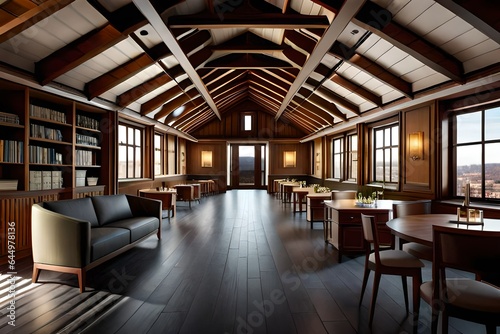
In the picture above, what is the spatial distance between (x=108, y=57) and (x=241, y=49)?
2484 millimetres

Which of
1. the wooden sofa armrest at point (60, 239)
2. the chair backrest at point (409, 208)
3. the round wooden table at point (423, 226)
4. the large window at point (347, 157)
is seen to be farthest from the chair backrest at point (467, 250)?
the large window at point (347, 157)

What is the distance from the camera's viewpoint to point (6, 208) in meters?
3.62

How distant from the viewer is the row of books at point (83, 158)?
5.09 metres

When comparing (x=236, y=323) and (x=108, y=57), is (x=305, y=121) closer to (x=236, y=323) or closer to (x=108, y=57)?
(x=108, y=57)

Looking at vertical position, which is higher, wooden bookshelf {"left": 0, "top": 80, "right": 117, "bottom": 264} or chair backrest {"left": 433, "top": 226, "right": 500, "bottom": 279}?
wooden bookshelf {"left": 0, "top": 80, "right": 117, "bottom": 264}

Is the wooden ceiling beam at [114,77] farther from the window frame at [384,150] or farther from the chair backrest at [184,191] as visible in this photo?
the window frame at [384,150]

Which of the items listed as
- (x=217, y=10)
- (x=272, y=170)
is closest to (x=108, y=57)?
(x=217, y=10)

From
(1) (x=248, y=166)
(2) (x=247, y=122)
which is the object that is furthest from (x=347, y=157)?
(1) (x=248, y=166)

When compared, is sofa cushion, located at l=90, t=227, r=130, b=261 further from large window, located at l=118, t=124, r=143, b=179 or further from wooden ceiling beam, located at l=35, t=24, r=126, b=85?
large window, located at l=118, t=124, r=143, b=179

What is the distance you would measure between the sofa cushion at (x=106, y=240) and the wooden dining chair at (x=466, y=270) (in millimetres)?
3081

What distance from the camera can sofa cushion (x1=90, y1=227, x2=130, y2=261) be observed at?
3.00m

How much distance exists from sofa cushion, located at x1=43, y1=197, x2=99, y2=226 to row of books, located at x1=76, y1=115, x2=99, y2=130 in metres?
2.00

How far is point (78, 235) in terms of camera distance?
2.83m

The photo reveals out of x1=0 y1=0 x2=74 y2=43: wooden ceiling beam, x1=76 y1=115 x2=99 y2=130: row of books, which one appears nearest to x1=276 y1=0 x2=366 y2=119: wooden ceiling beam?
x1=0 y1=0 x2=74 y2=43: wooden ceiling beam
